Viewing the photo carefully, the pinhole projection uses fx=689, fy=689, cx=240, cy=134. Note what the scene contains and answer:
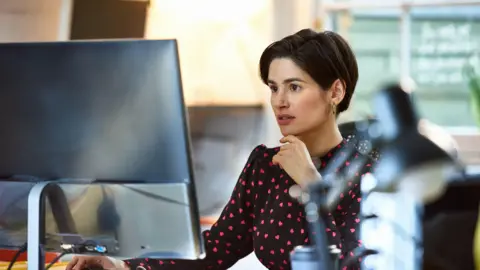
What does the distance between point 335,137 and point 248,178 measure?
8.8 inches

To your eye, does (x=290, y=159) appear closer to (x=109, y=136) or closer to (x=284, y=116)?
(x=284, y=116)

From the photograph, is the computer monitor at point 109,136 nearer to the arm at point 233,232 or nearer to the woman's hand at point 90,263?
the woman's hand at point 90,263

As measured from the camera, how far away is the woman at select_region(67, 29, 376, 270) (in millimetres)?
1455

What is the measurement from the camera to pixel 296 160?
1.40 meters

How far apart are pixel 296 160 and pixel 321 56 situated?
25cm

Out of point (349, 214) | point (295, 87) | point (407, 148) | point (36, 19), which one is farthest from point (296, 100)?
point (36, 19)

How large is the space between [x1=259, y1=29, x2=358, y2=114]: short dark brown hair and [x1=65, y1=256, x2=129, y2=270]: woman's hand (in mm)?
562

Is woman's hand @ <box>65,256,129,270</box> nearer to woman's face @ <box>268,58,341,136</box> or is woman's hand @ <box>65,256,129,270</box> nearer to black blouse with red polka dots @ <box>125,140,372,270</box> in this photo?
black blouse with red polka dots @ <box>125,140,372,270</box>

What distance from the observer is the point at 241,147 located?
2.59 metres

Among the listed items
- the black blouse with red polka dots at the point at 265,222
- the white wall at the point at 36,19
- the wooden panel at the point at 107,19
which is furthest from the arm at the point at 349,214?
the white wall at the point at 36,19

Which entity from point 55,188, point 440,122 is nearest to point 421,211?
point 55,188

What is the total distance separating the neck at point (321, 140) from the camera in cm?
153

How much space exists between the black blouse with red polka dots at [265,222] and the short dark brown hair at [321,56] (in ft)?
0.52

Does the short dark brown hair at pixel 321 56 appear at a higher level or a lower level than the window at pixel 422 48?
lower
